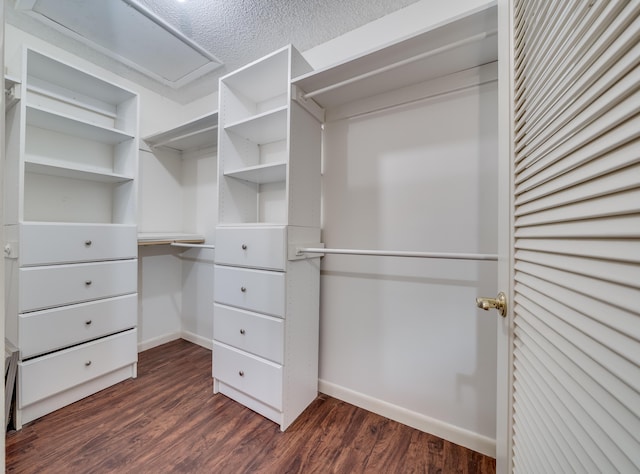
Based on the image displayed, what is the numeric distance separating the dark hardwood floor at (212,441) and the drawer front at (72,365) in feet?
0.51

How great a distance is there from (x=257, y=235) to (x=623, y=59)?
1.41 m

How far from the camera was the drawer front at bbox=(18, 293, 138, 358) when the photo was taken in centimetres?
142

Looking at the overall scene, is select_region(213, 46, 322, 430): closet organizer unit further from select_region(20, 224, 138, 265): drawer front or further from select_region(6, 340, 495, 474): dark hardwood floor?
select_region(20, 224, 138, 265): drawer front

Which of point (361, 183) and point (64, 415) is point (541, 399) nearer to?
point (361, 183)

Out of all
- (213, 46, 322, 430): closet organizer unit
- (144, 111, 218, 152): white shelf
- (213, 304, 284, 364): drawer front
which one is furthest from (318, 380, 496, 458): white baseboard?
(144, 111, 218, 152): white shelf

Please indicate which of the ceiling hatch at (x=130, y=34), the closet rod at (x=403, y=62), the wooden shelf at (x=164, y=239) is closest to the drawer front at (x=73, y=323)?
the wooden shelf at (x=164, y=239)

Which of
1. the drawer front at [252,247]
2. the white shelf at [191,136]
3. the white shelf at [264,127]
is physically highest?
the white shelf at [191,136]

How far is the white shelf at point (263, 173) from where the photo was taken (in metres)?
1.54

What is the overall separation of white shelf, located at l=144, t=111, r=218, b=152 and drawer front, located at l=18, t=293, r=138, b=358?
1.35 m

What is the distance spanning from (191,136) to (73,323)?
1.57m

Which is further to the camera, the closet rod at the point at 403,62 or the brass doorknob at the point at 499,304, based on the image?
the closet rod at the point at 403,62

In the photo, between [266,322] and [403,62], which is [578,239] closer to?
[403,62]

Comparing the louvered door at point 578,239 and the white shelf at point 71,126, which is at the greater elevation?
the white shelf at point 71,126

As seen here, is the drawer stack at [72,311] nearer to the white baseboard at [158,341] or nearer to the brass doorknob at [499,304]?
the white baseboard at [158,341]
